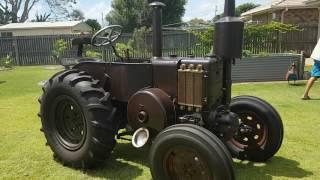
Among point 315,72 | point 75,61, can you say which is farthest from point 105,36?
point 315,72

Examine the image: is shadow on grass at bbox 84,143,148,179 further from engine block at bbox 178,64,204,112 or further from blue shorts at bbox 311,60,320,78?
blue shorts at bbox 311,60,320,78

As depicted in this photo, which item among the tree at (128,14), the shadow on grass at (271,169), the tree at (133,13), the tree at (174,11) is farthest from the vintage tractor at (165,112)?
the tree at (174,11)

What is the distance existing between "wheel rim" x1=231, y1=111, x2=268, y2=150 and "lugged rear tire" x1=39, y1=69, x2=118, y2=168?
149 centimetres

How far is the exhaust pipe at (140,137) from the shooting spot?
3916 millimetres

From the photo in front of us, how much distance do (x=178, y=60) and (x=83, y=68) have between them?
4.28 ft

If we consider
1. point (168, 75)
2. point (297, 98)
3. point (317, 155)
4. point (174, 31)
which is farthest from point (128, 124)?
point (174, 31)

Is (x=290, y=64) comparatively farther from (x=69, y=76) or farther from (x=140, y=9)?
(x=140, y=9)

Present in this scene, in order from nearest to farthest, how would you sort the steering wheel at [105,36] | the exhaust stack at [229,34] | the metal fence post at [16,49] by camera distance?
the exhaust stack at [229,34] → the steering wheel at [105,36] → the metal fence post at [16,49]

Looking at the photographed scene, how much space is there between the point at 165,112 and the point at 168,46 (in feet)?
46.6

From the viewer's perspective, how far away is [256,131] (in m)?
4.46

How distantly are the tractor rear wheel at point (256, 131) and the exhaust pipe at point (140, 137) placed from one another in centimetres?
110

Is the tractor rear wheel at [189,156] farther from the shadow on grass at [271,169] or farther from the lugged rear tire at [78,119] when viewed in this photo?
the shadow on grass at [271,169]

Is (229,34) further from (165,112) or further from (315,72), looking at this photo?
(315,72)

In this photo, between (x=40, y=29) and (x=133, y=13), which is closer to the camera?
(x=40, y=29)
